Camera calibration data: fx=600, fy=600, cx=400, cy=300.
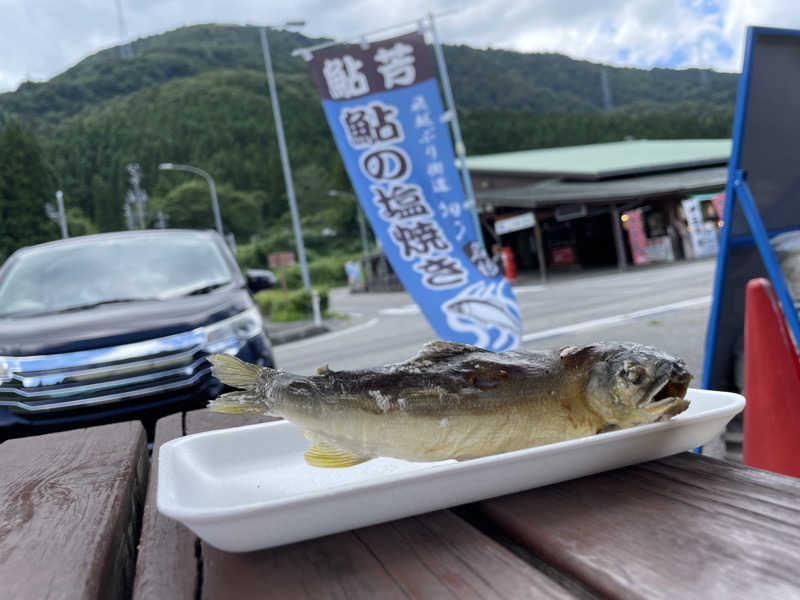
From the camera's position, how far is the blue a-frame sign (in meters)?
3.06

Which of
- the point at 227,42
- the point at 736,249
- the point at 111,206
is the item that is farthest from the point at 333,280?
the point at 227,42

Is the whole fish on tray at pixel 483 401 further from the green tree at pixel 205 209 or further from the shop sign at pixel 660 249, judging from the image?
the green tree at pixel 205 209

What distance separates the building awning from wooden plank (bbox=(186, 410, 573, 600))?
2286 centimetres

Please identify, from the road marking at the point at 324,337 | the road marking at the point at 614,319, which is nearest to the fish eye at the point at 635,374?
the road marking at the point at 614,319

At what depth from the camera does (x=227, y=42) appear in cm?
12888

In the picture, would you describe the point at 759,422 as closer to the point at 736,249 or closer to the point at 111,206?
the point at 736,249

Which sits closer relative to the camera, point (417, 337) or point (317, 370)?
point (317, 370)

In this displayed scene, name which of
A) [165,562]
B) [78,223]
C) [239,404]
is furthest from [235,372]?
[78,223]

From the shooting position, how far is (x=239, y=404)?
1.10 metres

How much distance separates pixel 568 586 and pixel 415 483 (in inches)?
9.3

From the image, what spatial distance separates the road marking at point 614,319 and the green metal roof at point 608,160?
628 inches

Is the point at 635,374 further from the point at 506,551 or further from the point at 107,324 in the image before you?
the point at 107,324

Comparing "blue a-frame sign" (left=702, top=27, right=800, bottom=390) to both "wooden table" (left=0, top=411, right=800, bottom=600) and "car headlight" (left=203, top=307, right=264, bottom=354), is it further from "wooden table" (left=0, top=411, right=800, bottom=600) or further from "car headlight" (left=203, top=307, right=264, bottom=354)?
"car headlight" (left=203, top=307, right=264, bottom=354)

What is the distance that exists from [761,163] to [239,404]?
3.17m
